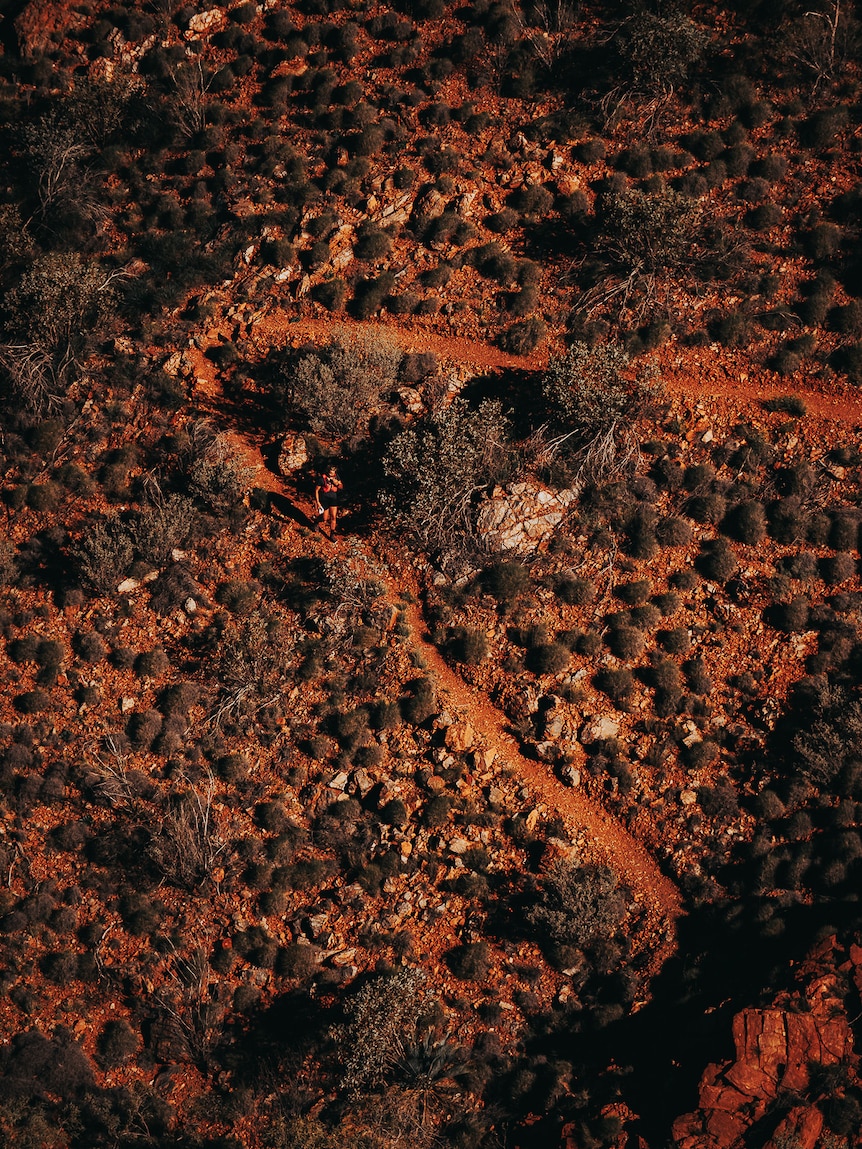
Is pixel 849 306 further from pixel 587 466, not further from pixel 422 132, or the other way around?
pixel 422 132

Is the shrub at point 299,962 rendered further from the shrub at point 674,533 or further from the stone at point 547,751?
the shrub at point 674,533

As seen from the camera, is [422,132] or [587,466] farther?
[422,132]

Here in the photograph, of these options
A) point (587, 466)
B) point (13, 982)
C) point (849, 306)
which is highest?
point (849, 306)

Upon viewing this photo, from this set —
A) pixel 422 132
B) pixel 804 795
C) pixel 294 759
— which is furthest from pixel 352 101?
pixel 804 795

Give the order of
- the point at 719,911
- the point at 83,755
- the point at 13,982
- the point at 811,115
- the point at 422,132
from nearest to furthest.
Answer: the point at 719,911
the point at 13,982
the point at 83,755
the point at 811,115
the point at 422,132

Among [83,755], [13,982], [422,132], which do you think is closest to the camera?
[13,982]

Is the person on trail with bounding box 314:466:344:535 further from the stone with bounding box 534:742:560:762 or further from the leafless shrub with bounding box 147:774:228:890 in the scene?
the stone with bounding box 534:742:560:762

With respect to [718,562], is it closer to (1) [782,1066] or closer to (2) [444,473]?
(2) [444,473]
